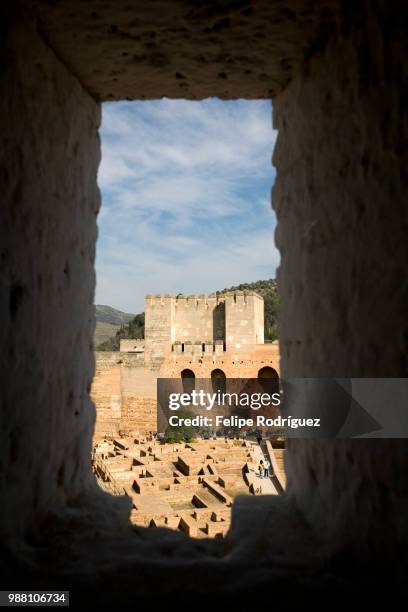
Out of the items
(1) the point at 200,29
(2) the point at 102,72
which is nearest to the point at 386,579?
(1) the point at 200,29

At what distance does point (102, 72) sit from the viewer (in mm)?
2566

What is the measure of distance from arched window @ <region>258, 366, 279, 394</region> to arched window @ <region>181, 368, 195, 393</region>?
3.36 metres

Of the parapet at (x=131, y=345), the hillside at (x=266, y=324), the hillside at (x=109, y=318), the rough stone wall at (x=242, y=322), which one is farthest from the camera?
the hillside at (x=109, y=318)

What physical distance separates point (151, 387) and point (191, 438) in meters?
4.20

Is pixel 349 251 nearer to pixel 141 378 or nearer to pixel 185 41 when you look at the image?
pixel 185 41

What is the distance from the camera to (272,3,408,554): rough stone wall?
1.63 m

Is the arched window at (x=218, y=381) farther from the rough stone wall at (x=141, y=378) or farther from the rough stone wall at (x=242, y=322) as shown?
the rough stone wall at (x=242, y=322)

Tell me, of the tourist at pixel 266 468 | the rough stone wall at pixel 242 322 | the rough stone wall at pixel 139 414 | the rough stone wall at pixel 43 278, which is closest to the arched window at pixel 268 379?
the rough stone wall at pixel 242 322

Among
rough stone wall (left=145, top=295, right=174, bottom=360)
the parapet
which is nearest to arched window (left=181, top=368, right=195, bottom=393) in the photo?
rough stone wall (left=145, top=295, right=174, bottom=360)

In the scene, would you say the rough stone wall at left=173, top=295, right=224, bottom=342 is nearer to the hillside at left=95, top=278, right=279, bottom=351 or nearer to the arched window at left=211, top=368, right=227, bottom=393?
the arched window at left=211, top=368, right=227, bottom=393

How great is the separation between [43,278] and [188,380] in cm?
2269

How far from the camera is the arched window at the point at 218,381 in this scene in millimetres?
24220

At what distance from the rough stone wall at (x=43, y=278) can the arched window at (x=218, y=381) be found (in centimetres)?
2154

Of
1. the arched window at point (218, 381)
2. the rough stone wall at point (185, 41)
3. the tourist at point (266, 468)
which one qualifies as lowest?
the tourist at point (266, 468)
